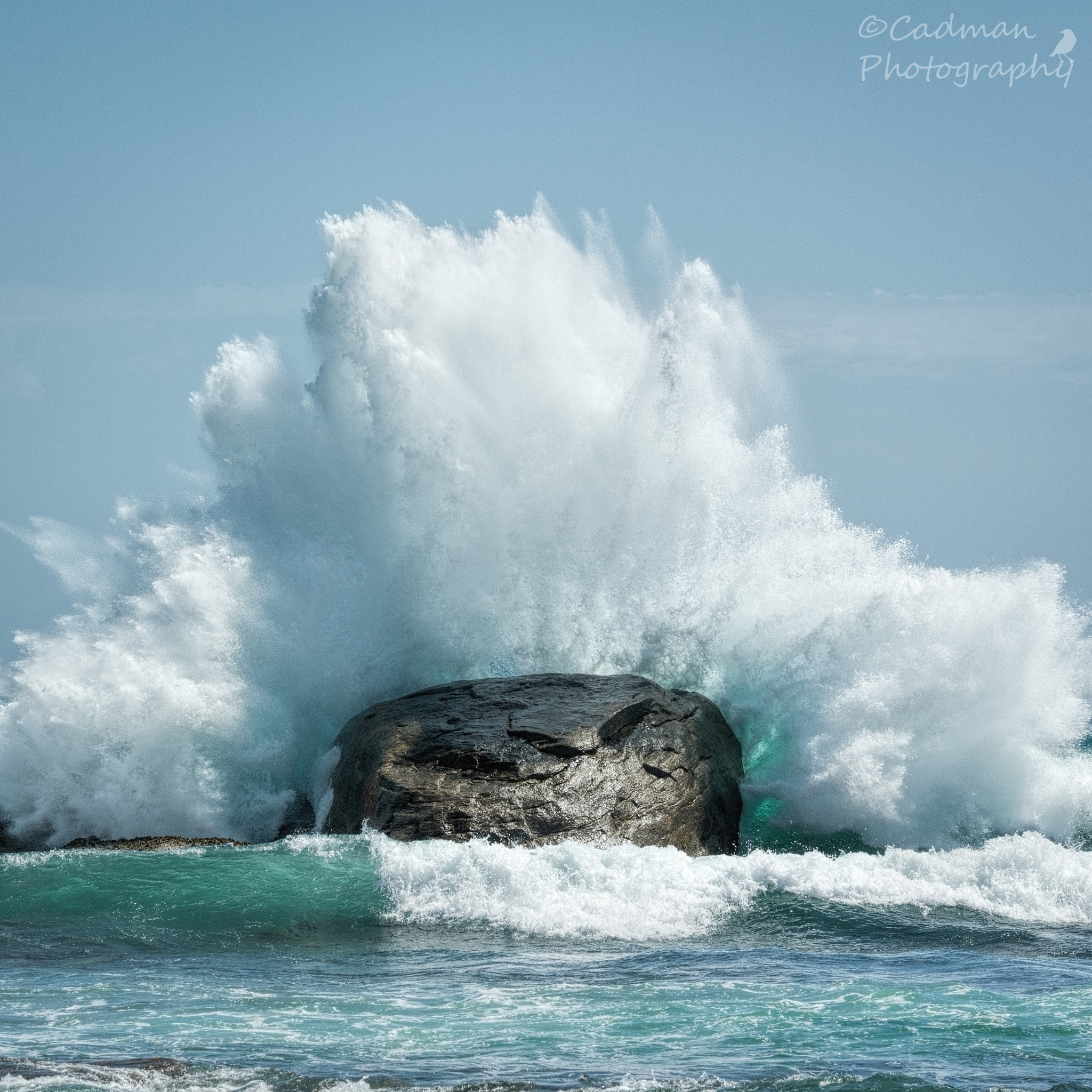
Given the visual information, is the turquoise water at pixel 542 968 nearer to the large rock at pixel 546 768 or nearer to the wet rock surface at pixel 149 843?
the large rock at pixel 546 768

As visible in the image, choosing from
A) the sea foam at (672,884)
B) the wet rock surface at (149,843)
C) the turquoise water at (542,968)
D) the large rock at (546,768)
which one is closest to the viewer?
the turquoise water at (542,968)

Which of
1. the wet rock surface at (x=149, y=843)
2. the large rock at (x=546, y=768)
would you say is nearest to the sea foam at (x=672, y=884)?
the large rock at (x=546, y=768)

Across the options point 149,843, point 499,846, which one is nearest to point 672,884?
point 499,846

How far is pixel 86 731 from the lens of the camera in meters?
12.3

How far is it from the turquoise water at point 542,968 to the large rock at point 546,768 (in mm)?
480

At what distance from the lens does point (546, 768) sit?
980 centimetres

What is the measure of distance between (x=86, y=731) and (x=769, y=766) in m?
7.04

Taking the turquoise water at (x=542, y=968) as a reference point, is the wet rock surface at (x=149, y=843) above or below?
above

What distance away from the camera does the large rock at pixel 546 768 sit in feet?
31.2

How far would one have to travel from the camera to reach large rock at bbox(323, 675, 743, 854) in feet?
31.2

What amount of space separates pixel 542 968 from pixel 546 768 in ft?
8.66

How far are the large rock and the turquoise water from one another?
18.9 inches

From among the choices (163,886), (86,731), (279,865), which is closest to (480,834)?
(279,865)

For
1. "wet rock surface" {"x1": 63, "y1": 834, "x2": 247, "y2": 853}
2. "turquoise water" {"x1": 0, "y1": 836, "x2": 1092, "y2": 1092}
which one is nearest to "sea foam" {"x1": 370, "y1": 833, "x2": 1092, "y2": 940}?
"turquoise water" {"x1": 0, "y1": 836, "x2": 1092, "y2": 1092}
